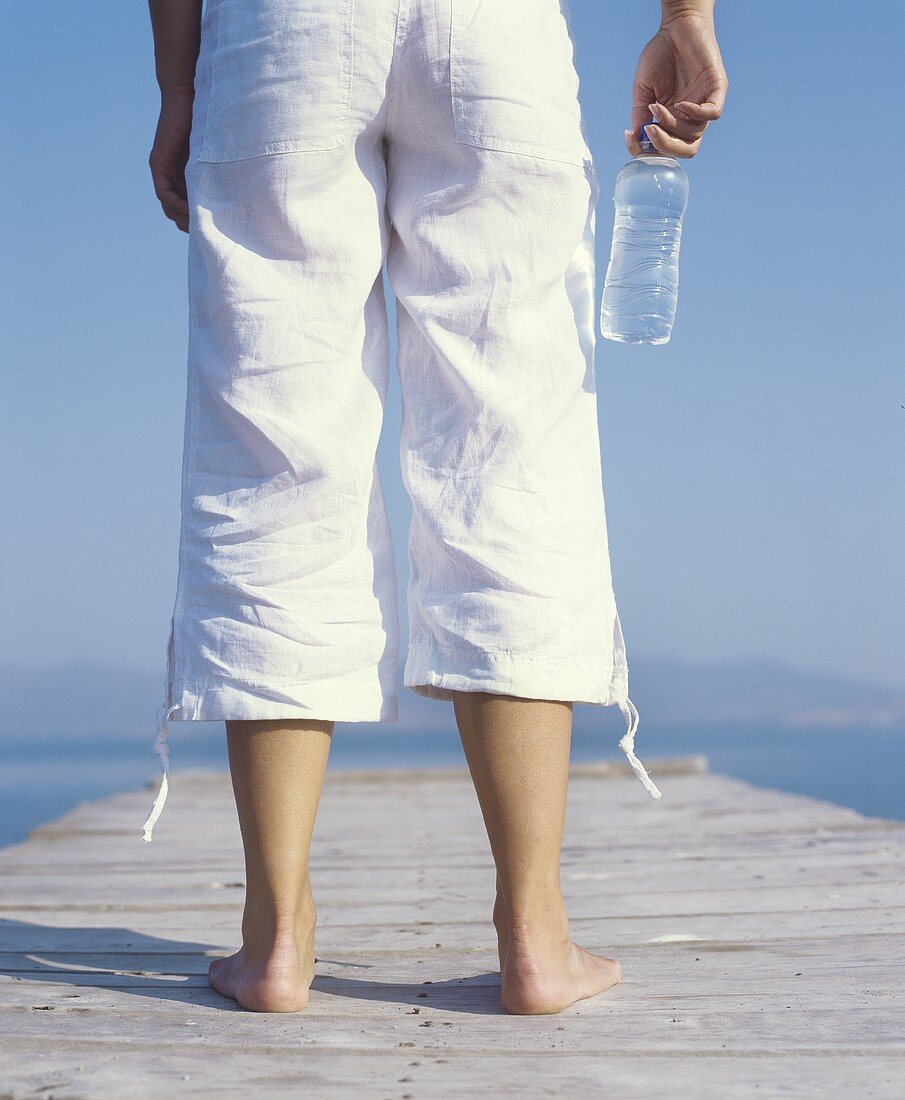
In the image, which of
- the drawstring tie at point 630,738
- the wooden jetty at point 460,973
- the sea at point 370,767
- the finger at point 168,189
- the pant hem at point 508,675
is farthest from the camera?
the sea at point 370,767

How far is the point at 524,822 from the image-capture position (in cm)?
102

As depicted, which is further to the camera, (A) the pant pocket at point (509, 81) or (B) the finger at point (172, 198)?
(B) the finger at point (172, 198)

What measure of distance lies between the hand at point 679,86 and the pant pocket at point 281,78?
341 mm

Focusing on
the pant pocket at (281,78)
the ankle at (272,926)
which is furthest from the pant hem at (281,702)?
the pant pocket at (281,78)

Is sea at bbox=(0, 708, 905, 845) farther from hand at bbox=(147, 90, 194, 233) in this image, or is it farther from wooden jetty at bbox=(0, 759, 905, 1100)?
hand at bbox=(147, 90, 194, 233)

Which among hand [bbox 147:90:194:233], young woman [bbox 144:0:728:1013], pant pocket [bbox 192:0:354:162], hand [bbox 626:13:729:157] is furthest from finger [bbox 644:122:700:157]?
hand [bbox 147:90:194:233]

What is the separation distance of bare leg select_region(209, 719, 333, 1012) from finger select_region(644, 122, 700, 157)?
0.68 metres

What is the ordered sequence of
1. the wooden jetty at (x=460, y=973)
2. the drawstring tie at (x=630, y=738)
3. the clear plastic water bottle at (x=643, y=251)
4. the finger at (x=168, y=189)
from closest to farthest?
the wooden jetty at (x=460, y=973)
the drawstring tie at (x=630, y=738)
the finger at (x=168, y=189)
the clear plastic water bottle at (x=643, y=251)

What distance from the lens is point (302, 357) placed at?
1.05m

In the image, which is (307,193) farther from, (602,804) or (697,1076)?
(602,804)

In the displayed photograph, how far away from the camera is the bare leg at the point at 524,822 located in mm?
1019

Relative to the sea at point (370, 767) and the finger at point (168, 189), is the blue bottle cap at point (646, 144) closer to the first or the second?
the finger at point (168, 189)

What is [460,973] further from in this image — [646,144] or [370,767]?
[370,767]

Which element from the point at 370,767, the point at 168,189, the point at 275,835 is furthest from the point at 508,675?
the point at 370,767
